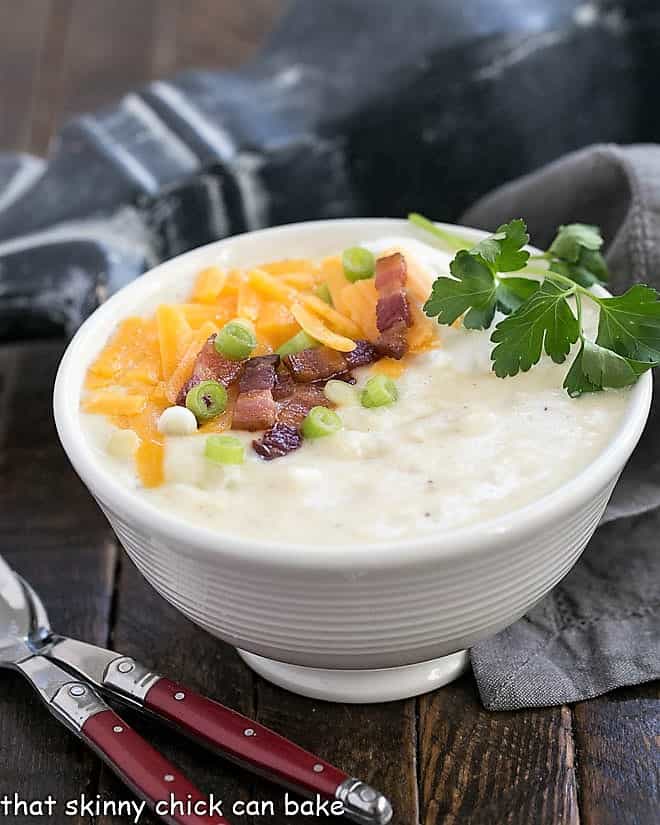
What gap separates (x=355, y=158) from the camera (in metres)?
3.40

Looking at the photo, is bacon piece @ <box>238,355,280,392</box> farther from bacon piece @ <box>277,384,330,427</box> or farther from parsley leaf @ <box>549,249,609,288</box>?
parsley leaf @ <box>549,249,609,288</box>

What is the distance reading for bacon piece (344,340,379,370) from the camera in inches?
87.7

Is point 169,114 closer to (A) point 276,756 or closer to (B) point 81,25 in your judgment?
(B) point 81,25

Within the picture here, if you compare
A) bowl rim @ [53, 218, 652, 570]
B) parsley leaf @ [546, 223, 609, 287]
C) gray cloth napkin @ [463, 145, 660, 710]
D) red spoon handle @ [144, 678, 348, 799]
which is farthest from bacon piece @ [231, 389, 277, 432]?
parsley leaf @ [546, 223, 609, 287]

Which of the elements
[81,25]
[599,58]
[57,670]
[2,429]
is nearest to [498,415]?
[57,670]

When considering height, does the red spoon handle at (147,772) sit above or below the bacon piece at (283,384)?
below

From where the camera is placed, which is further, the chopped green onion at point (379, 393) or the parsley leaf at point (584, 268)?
the parsley leaf at point (584, 268)

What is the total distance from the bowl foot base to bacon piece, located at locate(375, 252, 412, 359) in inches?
22.4

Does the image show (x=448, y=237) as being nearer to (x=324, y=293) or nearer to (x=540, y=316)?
(x=324, y=293)

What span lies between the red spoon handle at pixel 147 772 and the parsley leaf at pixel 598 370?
0.93 m

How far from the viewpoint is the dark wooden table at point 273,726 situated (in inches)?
78.7

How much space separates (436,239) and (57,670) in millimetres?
1194

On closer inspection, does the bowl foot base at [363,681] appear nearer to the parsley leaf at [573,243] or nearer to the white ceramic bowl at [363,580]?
the white ceramic bowl at [363,580]

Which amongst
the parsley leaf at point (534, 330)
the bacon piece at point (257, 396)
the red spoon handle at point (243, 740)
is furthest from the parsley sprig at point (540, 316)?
the red spoon handle at point (243, 740)
